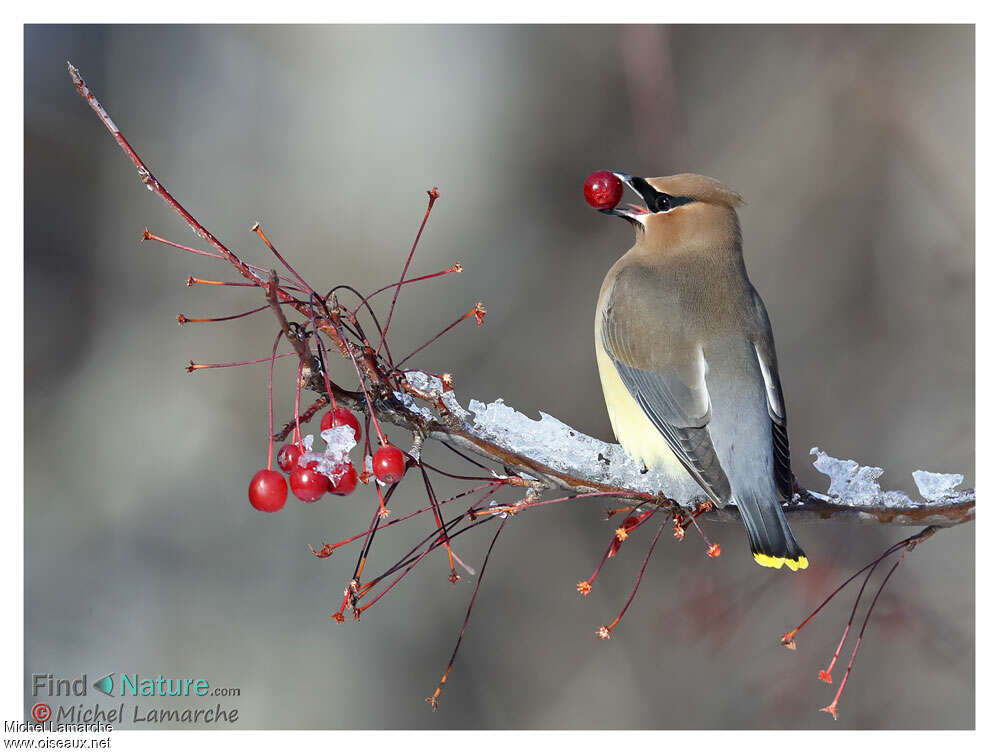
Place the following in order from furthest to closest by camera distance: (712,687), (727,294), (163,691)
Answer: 1. (712,687)
2. (163,691)
3. (727,294)

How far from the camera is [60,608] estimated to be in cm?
474

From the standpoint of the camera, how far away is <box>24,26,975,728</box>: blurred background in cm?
466

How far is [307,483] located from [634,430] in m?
1.26

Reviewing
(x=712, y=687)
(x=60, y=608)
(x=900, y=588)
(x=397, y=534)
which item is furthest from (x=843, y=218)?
(x=60, y=608)

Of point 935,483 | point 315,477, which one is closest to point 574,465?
point 315,477

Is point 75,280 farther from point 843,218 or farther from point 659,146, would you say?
point 843,218

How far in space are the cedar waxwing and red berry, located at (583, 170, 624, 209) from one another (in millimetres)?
49

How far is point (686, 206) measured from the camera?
3.38m

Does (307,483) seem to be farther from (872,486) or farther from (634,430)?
(872,486)

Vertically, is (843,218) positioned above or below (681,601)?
above

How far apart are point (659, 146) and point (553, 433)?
8.42 ft

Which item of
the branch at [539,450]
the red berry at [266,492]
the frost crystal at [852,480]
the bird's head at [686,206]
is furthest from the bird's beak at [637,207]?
the red berry at [266,492]

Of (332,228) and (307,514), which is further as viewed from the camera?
(332,228)

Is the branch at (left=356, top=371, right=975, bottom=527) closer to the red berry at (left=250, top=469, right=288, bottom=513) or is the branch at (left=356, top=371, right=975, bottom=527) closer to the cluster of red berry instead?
the cluster of red berry
